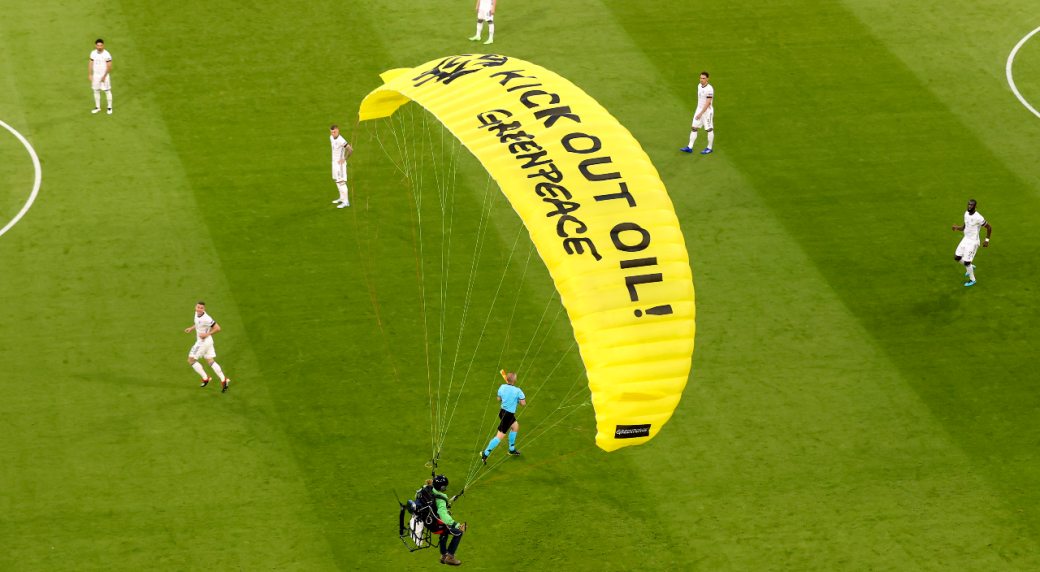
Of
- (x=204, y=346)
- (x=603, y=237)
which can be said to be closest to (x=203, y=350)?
(x=204, y=346)

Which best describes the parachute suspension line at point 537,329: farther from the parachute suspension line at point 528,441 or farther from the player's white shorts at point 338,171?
the player's white shorts at point 338,171

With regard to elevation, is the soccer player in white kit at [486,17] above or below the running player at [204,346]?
above

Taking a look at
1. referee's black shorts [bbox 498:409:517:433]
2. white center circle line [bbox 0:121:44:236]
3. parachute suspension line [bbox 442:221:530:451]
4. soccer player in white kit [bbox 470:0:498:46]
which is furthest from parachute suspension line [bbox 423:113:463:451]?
white center circle line [bbox 0:121:44:236]

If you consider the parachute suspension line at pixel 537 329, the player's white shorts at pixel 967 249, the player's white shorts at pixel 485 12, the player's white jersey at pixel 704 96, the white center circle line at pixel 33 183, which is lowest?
the white center circle line at pixel 33 183

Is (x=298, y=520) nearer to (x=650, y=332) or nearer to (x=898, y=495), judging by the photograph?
(x=650, y=332)

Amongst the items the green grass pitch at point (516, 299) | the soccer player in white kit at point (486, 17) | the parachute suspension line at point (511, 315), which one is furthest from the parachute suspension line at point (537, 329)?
the soccer player in white kit at point (486, 17)

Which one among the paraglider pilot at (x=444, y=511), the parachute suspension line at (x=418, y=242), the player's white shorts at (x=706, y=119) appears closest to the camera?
the paraglider pilot at (x=444, y=511)

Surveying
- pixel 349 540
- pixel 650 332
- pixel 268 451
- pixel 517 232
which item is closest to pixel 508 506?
pixel 349 540
